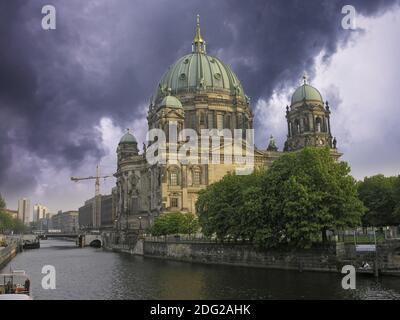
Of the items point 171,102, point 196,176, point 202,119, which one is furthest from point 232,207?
point 202,119

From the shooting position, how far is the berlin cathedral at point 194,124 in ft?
382

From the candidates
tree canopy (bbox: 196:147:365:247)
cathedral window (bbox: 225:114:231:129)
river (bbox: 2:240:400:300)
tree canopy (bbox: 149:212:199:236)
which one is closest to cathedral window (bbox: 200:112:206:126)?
cathedral window (bbox: 225:114:231:129)

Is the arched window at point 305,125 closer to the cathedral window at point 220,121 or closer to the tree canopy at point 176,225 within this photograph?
the cathedral window at point 220,121

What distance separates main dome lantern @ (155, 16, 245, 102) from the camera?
136625 mm

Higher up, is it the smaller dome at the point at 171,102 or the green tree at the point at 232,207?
the smaller dome at the point at 171,102

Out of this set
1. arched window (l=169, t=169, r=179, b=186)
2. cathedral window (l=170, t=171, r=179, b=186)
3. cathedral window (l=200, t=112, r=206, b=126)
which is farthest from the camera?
cathedral window (l=200, t=112, r=206, b=126)

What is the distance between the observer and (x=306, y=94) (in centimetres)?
12281

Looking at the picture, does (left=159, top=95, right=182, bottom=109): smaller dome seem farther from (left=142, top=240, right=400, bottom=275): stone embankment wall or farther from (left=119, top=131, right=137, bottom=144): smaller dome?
(left=142, top=240, right=400, bottom=275): stone embankment wall

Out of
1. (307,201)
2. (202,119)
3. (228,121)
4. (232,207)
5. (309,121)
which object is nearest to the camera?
(307,201)

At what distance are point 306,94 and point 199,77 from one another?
3094 cm

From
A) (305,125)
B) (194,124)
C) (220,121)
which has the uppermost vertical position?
(220,121)

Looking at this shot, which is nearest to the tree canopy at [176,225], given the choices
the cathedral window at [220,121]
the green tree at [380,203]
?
the green tree at [380,203]

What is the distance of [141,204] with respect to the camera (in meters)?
132

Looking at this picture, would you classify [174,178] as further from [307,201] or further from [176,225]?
[307,201]
